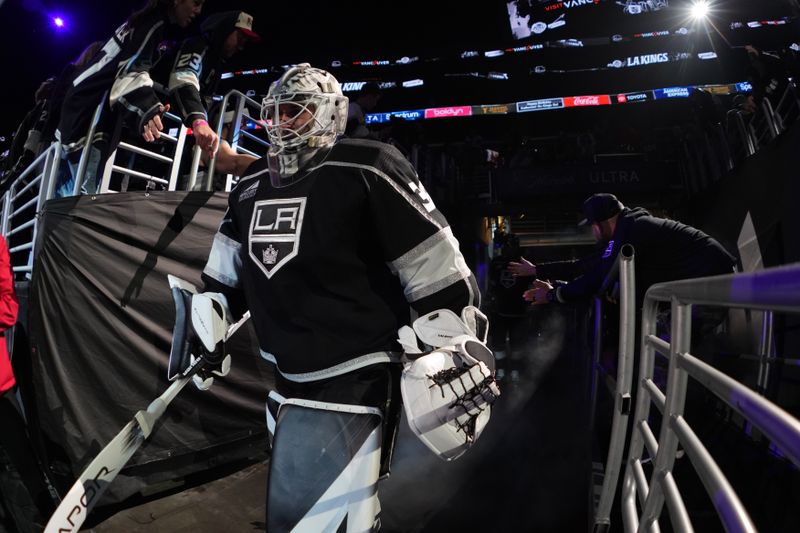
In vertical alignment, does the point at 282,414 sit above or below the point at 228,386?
above

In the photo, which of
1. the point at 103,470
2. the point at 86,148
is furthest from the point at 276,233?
the point at 86,148

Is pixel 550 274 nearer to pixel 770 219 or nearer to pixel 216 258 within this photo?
pixel 770 219

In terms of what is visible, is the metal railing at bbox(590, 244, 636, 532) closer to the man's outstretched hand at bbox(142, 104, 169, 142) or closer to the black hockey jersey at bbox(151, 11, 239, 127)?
the black hockey jersey at bbox(151, 11, 239, 127)

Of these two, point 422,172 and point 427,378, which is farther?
point 422,172

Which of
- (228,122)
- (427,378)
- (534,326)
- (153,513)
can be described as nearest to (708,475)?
(427,378)

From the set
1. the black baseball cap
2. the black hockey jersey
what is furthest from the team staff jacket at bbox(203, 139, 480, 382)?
the black baseball cap

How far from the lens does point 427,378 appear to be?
4.12ft

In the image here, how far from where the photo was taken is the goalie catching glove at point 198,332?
68.4 inches

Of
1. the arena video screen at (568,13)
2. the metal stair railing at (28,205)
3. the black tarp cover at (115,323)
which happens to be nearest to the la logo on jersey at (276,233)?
the black tarp cover at (115,323)

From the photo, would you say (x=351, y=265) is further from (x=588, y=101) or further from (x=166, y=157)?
(x=588, y=101)

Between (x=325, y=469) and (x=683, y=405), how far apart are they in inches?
45.3

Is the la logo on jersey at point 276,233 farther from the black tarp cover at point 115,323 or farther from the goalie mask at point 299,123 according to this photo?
the black tarp cover at point 115,323

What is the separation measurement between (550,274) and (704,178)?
744 cm

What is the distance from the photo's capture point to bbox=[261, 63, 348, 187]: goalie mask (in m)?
1.66
